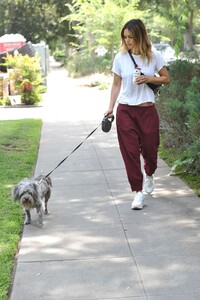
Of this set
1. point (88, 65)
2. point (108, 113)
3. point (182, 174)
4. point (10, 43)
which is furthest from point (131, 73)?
point (88, 65)

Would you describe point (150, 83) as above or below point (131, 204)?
above

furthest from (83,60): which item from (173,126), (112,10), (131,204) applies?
(131,204)

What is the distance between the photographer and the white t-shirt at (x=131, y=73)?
18.7ft

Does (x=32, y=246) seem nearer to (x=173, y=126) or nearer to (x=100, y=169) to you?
(x=100, y=169)

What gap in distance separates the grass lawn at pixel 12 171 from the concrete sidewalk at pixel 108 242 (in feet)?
0.36

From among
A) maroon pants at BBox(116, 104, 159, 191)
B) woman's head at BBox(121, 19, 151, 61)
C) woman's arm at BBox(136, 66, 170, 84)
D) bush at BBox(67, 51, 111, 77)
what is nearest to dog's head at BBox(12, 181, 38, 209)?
maroon pants at BBox(116, 104, 159, 191)

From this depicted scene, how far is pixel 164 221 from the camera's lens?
5.45 metres

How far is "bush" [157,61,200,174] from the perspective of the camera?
672 centimetres

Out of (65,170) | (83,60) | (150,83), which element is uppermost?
(150,83)

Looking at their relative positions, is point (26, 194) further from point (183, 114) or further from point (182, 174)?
point (183, 114)

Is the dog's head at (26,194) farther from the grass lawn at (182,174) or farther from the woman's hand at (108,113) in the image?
the grass lawn at (182,174)

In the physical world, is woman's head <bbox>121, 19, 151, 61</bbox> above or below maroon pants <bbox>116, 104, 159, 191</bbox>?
above

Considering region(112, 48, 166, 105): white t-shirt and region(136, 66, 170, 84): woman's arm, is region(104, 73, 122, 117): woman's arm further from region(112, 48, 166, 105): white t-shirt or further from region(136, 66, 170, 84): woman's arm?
region(136, 66, 170, 84): woman's arm

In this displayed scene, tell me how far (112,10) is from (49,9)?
26778mm
